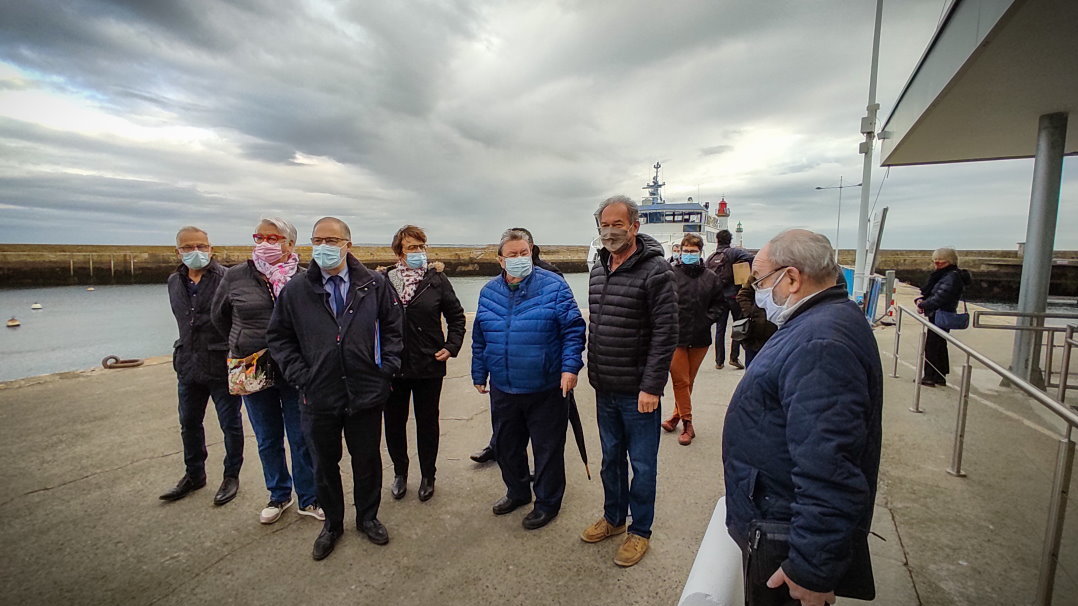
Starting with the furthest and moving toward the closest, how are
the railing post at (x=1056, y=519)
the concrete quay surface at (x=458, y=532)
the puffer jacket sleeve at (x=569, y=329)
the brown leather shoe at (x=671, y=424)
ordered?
the brown leather shoe at (x=671, y=424) < the puffer jacket sleeve at (x=569, y=329) < the concrete quay surface at (x=458, y=532) < the railing post at (x=1056, y=519)

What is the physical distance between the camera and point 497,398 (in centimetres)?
289

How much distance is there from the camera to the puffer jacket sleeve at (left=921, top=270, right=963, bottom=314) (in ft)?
17.5

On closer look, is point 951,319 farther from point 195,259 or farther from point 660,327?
point 195,259

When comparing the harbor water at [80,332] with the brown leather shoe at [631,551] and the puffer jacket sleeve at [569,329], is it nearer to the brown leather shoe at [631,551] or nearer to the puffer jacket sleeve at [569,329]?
the puffer jacket sleeve at [569,329]

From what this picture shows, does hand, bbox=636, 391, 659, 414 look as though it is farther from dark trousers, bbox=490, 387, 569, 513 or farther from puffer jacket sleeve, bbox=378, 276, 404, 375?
puffer jacket sleeve, bbox=378, 276, 404, 375

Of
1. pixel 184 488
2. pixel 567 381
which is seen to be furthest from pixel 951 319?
pixel 184 488

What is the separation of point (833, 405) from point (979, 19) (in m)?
3.98

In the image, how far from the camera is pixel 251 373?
2.82 metres

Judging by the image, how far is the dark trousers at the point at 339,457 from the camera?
2.64 metres

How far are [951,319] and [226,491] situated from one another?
780cm

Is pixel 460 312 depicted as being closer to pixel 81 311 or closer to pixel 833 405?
pixel 833 405

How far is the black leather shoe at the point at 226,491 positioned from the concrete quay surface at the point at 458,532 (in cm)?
6

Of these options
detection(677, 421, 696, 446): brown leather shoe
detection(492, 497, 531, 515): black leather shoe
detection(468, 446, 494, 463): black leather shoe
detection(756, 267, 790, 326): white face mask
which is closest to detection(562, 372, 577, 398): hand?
detection(492, 497, 531, 515): black leather shoe

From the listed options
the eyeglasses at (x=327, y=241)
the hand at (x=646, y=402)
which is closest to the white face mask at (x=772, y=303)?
the hand at (x=646, y=402)
